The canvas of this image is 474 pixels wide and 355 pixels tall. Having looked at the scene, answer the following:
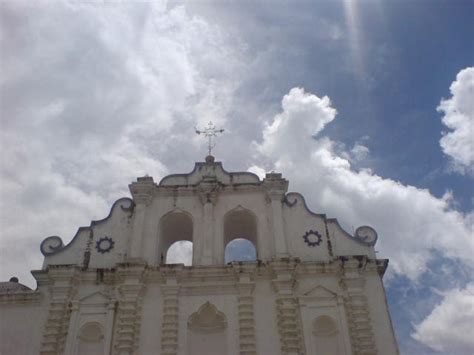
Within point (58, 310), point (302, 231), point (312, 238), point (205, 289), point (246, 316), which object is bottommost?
point (246, 316)

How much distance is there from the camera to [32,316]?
655 inches

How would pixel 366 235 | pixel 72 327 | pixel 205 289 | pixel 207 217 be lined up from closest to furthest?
pixel 72 327 → pixel 205 289 → pixel 366 235 → pixel 207 217

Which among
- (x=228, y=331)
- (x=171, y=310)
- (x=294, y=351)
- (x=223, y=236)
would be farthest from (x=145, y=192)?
(x=294, y=351)

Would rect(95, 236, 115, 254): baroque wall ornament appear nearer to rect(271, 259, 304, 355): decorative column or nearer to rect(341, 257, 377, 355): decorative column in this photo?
rect(271, 259, 304, 355): decorative column

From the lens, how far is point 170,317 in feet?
53.7

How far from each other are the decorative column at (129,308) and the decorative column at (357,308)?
266 inches

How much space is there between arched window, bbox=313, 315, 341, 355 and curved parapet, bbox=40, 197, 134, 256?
7.96 meters

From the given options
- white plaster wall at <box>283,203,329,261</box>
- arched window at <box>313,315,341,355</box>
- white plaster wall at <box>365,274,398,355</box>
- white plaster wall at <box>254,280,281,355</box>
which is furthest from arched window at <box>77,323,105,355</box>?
white plaster wall at <box>365,274,398,355</box>

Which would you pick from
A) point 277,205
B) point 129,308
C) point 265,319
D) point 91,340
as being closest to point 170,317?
point 129,308

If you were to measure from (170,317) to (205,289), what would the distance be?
4.89 ft

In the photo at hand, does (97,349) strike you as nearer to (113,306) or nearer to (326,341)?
(113,306)

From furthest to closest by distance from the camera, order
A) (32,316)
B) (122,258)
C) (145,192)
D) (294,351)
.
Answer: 1. (145,192)
2. (122,258)
3. (32,316)
4. (294,351)

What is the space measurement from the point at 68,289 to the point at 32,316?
1404mm

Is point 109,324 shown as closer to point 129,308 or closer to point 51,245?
point 129,308
